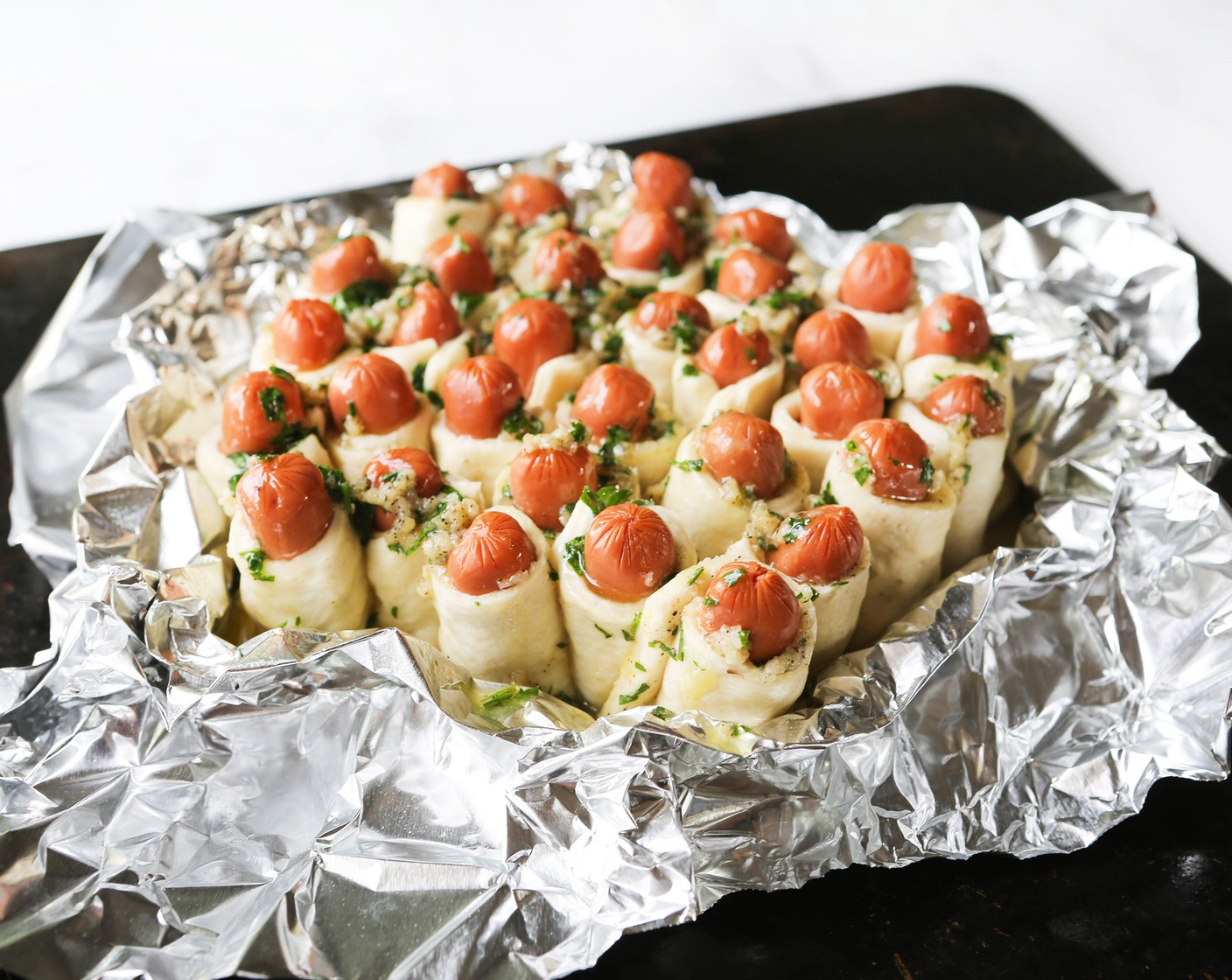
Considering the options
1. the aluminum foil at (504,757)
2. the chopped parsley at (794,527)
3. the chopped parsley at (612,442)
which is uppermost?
the chopped parsley at (794,527)

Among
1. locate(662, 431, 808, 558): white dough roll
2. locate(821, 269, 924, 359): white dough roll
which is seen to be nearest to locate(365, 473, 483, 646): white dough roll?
locate(662, 431, 808, 558): white dough roll

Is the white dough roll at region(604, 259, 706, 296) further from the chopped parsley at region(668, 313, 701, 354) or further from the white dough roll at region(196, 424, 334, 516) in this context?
the white dough roll at region(196, 424, 334, 516)

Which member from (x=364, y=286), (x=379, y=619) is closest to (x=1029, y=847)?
(x=379, y=619)

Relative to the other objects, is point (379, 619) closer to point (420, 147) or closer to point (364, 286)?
point (364, 286)

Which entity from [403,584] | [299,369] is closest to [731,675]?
[403,584]

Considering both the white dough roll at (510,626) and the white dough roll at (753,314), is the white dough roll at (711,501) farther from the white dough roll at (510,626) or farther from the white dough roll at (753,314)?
the white dough roll at (753,314)

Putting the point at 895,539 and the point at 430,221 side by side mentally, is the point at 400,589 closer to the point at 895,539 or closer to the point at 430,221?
the point at 895,539

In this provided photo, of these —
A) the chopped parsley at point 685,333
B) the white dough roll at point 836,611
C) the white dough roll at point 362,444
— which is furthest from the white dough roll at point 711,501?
the white dough roll at point 362,444
